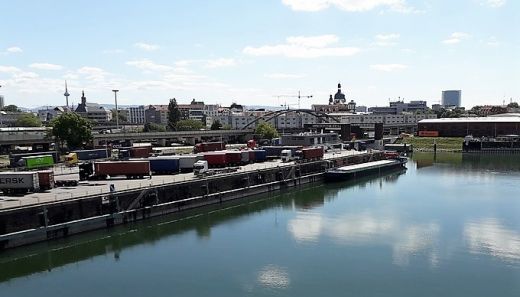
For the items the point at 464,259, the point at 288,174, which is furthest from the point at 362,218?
the point at 288,174

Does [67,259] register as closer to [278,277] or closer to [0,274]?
[0,274]

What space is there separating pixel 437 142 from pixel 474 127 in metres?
14.0

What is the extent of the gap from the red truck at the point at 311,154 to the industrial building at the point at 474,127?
75293mm

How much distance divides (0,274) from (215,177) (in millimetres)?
21486

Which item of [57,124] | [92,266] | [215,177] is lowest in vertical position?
[92,266]

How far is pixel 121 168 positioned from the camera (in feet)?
148

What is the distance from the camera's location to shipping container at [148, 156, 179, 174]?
48594 mm

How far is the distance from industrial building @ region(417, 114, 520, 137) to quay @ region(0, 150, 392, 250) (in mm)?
87673

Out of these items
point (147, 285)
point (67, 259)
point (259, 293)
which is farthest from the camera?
point (67, 259)

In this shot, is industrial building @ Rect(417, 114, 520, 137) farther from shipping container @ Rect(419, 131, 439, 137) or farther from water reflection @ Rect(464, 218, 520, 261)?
water reflection @ Rect(464, 218, 520, 261)

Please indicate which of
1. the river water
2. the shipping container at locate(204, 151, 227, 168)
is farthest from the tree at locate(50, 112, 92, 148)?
the river water

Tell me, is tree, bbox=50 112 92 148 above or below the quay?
above

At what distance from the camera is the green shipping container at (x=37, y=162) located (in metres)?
53.3

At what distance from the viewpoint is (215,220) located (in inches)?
1575
